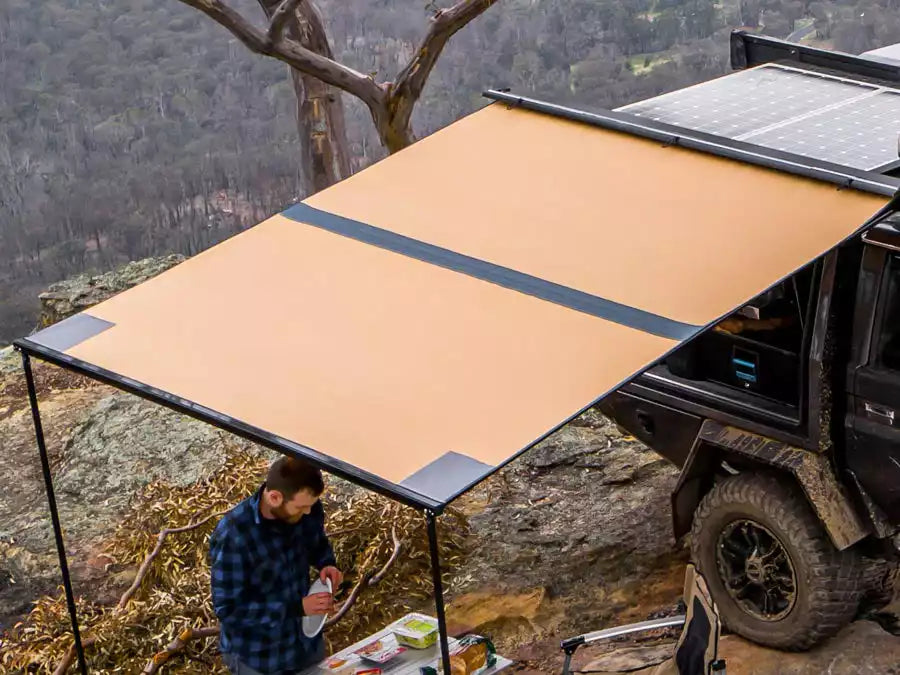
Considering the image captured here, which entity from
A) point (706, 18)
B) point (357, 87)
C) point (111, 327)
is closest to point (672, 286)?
point (111, 327)

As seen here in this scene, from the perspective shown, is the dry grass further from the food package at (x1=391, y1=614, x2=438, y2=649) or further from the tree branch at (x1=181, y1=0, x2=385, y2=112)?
the tree branch at (x1=181, y1=0, x2=385, y2=112)

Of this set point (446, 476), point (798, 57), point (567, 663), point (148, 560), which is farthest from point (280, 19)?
point (446, 476)

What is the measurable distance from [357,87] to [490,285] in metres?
5.57

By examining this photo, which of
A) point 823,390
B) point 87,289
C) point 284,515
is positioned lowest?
point 87,289

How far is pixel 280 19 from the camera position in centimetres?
984

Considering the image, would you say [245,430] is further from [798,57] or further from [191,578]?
[798,57]

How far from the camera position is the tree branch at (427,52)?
9.98 m

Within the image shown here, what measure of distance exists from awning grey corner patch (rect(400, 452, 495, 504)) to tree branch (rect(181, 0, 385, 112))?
657cm

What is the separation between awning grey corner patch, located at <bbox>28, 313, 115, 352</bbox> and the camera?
5181 millimetres

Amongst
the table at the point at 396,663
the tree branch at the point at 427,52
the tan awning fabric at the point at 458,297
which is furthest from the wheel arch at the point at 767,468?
the tree branch at the point at 427,52

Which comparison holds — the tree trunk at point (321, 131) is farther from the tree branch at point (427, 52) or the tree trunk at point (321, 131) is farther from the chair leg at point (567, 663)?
the chair leg at point (567, 663)

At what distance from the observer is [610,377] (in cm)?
444

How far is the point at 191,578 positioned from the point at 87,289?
558 centimetres

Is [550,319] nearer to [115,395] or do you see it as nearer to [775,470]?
[775,470]
